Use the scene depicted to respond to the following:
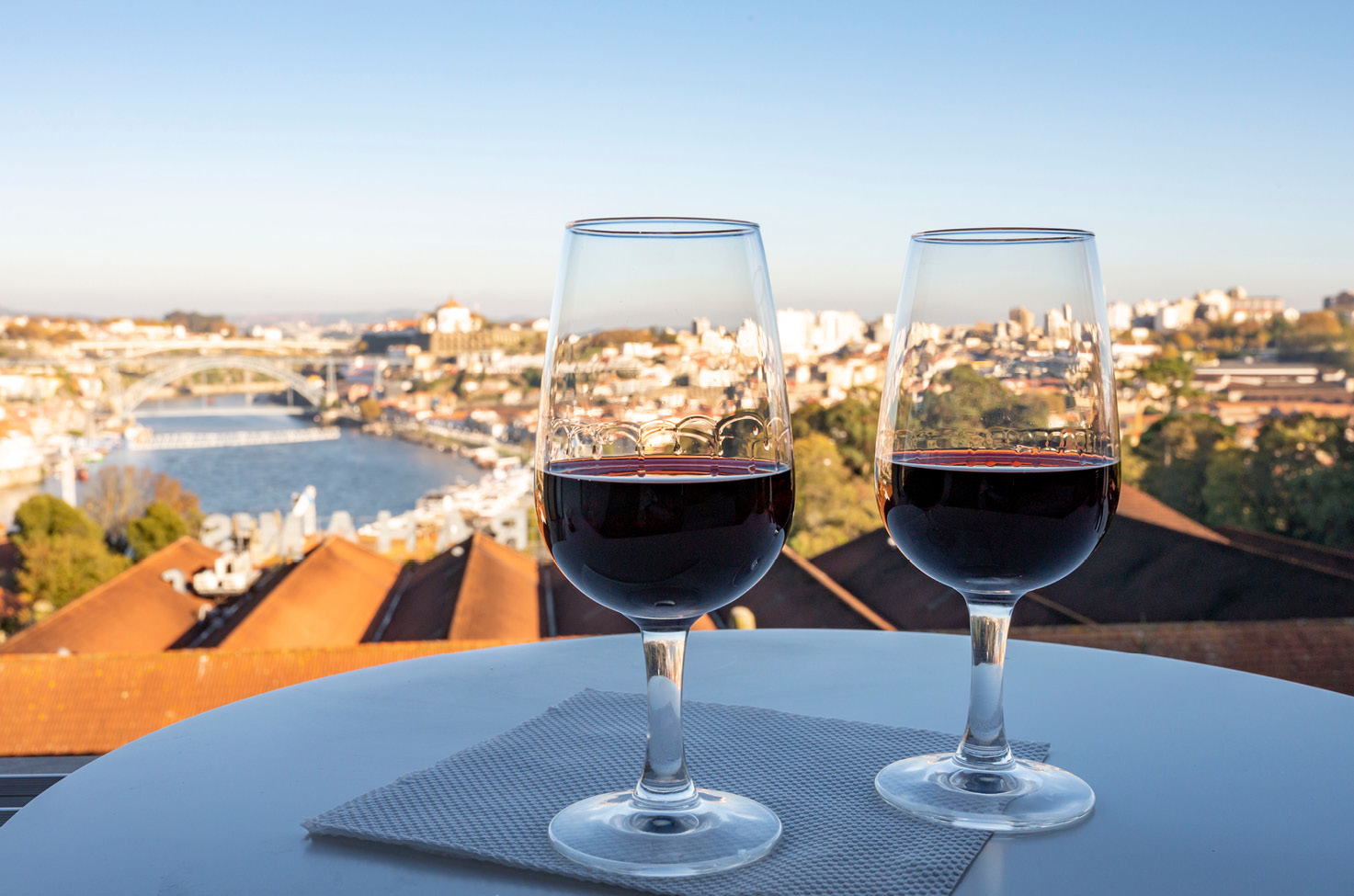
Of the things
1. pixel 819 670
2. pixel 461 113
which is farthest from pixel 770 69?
pixel 819 670

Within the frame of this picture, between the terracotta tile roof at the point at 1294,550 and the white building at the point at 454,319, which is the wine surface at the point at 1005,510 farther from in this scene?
the white building at the point at 454,319

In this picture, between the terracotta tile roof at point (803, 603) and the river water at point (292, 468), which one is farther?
the river water at point (292, 468)

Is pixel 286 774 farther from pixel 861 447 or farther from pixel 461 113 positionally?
pixel 461 113

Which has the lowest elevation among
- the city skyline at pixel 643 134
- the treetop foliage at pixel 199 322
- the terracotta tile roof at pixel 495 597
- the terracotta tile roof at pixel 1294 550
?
the terracotta tile roof at pixel 495 597

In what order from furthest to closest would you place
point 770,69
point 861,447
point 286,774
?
point 770,69 → point 861,447 → point 286,774

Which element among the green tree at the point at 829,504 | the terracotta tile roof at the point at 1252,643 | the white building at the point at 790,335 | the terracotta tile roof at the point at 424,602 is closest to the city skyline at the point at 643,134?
the green tree at the point at 829,504

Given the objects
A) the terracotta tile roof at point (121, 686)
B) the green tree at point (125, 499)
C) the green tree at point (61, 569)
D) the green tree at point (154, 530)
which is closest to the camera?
the terracotta tile roof at point (121, 686)
